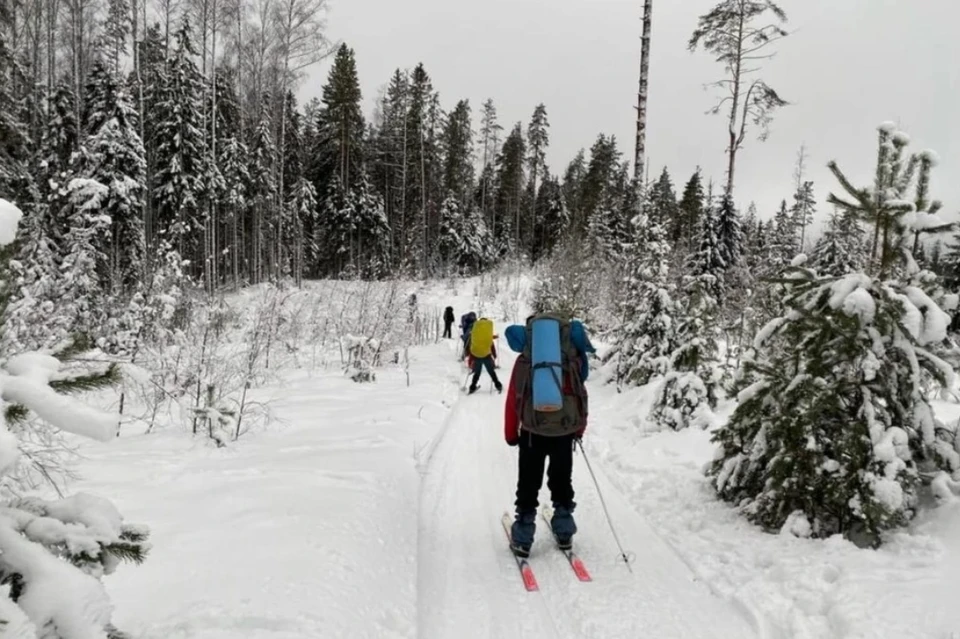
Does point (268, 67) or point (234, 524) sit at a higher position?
point (268, 67)

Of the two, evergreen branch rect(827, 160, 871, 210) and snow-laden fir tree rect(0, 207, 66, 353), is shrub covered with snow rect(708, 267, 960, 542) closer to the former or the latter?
evergreen branch rect(827, 160, 871, 210)

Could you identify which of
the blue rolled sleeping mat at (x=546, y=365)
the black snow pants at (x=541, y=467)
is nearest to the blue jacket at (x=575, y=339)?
the blue rolled sleeping mat at (x=546, y=365)

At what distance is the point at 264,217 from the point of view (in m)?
36.5

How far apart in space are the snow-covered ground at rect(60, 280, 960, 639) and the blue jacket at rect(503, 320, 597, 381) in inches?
59.1

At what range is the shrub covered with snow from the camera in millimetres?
4027

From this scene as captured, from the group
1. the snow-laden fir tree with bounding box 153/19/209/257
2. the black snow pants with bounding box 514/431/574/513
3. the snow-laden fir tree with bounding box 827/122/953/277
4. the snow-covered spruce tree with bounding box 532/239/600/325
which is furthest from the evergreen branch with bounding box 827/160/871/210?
the snow-laden fir tree with bounding box 153/19/209/257

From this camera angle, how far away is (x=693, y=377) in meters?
8.09

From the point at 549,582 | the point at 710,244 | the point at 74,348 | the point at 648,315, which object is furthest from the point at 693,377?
the point at 710,244

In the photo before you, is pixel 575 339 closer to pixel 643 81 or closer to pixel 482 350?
pixel 482 350

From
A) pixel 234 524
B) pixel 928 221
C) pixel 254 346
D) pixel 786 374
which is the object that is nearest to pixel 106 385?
pixel 234 524

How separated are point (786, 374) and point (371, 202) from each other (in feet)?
118

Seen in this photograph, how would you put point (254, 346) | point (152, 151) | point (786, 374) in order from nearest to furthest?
point (786, 374) → point (254, 346) → point (152, 151)

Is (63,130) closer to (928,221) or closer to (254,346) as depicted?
(254,346)

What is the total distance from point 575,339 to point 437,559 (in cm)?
198
